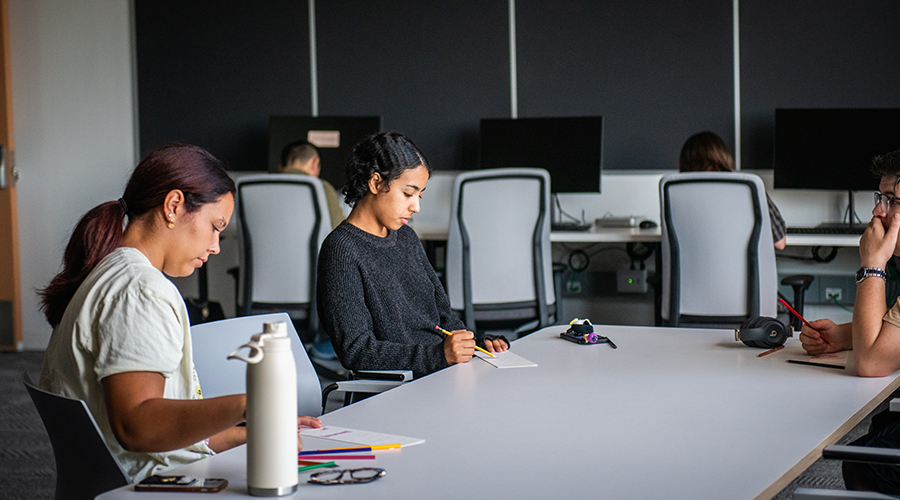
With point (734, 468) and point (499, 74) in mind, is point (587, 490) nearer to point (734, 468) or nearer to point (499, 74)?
point (734, 468)

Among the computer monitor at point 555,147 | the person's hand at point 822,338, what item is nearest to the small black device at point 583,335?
the person's hand at point 822,338

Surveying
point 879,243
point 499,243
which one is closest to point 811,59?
point 499,243

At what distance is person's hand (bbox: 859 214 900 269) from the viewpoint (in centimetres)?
174

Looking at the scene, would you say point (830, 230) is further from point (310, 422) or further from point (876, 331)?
point (310, 422)

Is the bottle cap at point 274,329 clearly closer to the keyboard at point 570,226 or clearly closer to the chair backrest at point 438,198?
the keyboard at point 570,226

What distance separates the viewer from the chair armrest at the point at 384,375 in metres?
1.91

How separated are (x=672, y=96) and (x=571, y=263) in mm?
1039

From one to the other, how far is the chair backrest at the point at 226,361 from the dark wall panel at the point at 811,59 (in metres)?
3.24

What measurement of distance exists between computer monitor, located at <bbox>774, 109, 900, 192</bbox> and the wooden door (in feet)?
13.8

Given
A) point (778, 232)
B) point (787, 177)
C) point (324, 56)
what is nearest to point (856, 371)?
point (778, 232)

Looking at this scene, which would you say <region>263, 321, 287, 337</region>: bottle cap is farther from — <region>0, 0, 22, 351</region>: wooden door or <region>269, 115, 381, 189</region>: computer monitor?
<region>0, 0, 22, 351</region>: wooden door

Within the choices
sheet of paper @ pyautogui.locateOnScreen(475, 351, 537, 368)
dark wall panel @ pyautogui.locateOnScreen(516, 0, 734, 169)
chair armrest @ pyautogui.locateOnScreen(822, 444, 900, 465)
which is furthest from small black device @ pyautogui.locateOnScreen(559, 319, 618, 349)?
dark wall panel @ pyautogui.locateOnScreen(516, 0, 734, 169)

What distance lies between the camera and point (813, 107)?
4.30 metres

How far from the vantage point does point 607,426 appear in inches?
53.0
